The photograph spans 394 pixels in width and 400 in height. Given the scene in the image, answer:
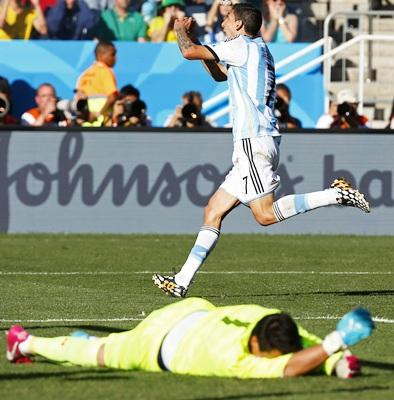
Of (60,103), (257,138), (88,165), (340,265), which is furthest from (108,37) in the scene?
(257,138)

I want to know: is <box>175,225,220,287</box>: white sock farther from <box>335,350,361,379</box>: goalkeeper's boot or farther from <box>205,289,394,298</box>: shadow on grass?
<box>335,350,361,379</box>: goalkeeper's boot

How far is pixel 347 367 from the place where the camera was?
772cm

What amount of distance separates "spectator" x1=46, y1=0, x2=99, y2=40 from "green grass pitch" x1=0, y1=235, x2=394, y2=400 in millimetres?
5695

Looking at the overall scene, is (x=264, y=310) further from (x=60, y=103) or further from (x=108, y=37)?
(x=108, y=37)

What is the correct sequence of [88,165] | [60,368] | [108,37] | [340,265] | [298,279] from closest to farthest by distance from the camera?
[60,368]
[298,279]
[340,265]
[88,165]
[108,37]

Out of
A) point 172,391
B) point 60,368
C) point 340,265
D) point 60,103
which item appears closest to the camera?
point 172,391

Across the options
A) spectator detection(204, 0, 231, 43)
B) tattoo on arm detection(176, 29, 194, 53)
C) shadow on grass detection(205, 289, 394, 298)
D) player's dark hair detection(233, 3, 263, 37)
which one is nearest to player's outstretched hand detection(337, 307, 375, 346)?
tattoo on arm detection(176, 29, 194, 53)

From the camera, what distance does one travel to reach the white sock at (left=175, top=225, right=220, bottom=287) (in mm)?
11992

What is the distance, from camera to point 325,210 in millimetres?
20156

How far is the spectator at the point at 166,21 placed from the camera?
24.0m

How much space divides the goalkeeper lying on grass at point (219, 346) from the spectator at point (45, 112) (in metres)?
12.5

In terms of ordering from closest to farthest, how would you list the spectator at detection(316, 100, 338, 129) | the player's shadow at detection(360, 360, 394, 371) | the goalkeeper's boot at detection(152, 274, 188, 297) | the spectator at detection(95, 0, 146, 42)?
the player's shadow at detection(360, 360, 394, 371)
the goalkeeper's boot at detection(152, 274, 188, 297)
the spectator at detection(316, 100, 338, 129)
the spectator at detection(95, 0, 146, 42)

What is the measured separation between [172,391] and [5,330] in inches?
114

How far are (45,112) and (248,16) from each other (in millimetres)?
9332
